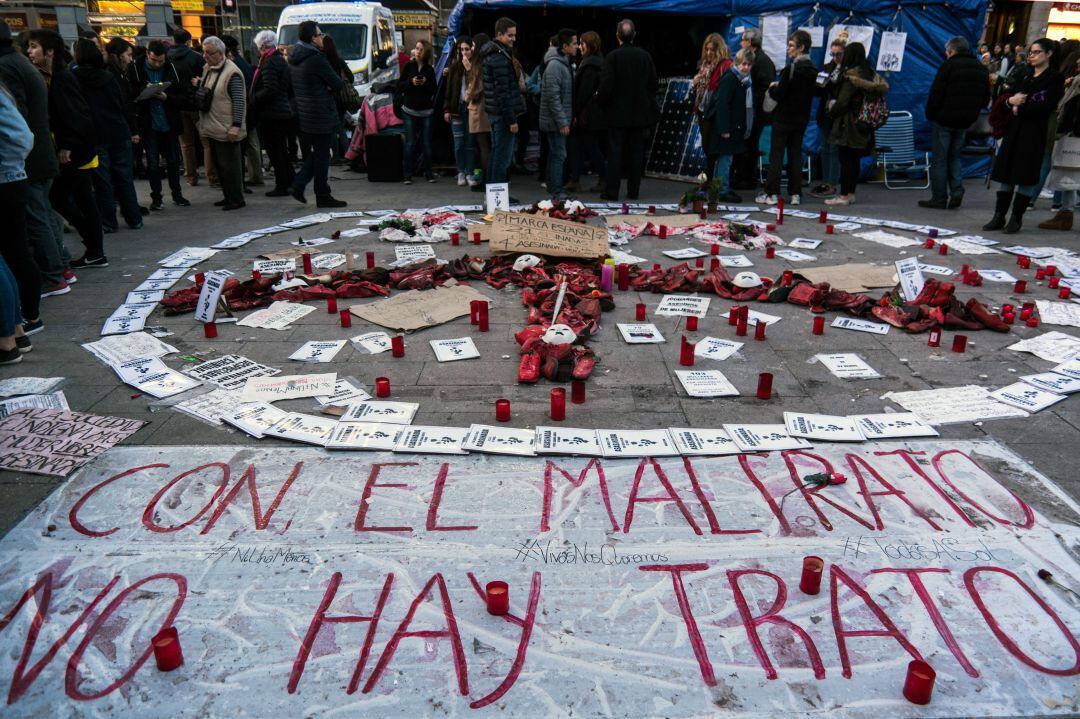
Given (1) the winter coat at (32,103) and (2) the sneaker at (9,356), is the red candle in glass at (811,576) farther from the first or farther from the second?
(1) the winter coat at (32,103)

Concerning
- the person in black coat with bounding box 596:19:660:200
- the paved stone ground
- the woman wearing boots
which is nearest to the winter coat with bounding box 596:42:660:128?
the person in black coat with bounding box 596:19:660:200

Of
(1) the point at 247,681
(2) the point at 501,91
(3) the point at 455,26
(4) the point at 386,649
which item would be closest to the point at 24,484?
(1) the point at 247,681

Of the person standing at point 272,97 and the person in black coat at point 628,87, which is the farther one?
the person standing at point 272,97

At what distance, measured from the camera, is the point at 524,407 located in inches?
155

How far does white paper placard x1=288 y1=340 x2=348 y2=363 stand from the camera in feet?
Answer: 15.1

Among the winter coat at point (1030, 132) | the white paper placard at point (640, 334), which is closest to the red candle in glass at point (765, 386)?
the white paper placard at point (640, 334)

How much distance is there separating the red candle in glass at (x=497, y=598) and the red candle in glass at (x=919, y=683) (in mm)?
1181

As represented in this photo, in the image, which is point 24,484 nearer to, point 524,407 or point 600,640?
point 524,407

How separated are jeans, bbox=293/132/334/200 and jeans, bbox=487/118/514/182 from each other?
2.00m

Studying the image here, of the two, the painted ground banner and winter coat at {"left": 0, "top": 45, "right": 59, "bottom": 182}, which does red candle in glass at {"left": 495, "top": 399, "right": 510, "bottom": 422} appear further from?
winter coat at {"left": 0, "top": 45, "right": 59, "bottom": 182}

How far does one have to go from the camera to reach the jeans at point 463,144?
36.1ft

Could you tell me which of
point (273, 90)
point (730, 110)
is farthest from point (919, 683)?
point (273, 90)

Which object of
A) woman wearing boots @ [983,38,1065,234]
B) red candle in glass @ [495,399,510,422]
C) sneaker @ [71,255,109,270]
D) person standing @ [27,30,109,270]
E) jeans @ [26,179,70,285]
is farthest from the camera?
woman wearing boots @ [983,38,1065,234]

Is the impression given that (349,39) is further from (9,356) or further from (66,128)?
(9,356)
